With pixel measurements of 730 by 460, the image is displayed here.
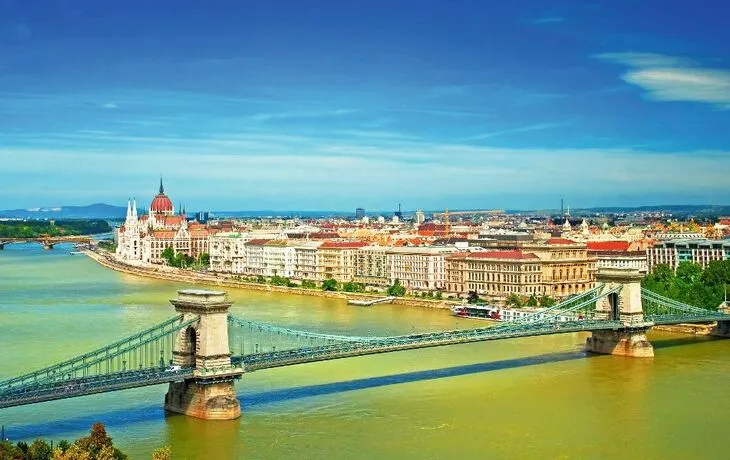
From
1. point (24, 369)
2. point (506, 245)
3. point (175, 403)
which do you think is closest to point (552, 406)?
point (175, 403)

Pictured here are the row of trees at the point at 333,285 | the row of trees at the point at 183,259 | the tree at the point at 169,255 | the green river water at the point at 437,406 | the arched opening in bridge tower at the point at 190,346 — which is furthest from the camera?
the tree at the point at 169,255

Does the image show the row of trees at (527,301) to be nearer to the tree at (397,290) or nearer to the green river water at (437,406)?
the tree at (397,290)

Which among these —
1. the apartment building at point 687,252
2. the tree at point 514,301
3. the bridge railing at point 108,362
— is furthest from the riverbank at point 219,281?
the bridge railing at point 108,362

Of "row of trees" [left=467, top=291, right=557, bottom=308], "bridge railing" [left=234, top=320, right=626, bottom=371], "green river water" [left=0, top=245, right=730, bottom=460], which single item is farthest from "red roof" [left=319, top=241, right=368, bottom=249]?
"bridge railing" [left=234, top=320, right=626, bottom=371]

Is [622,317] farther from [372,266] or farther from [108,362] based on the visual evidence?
[372,266]

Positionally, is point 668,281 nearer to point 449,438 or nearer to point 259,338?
point 259,338

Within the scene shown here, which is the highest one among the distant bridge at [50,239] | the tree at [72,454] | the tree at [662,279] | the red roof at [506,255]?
the red roof at [506,255]
